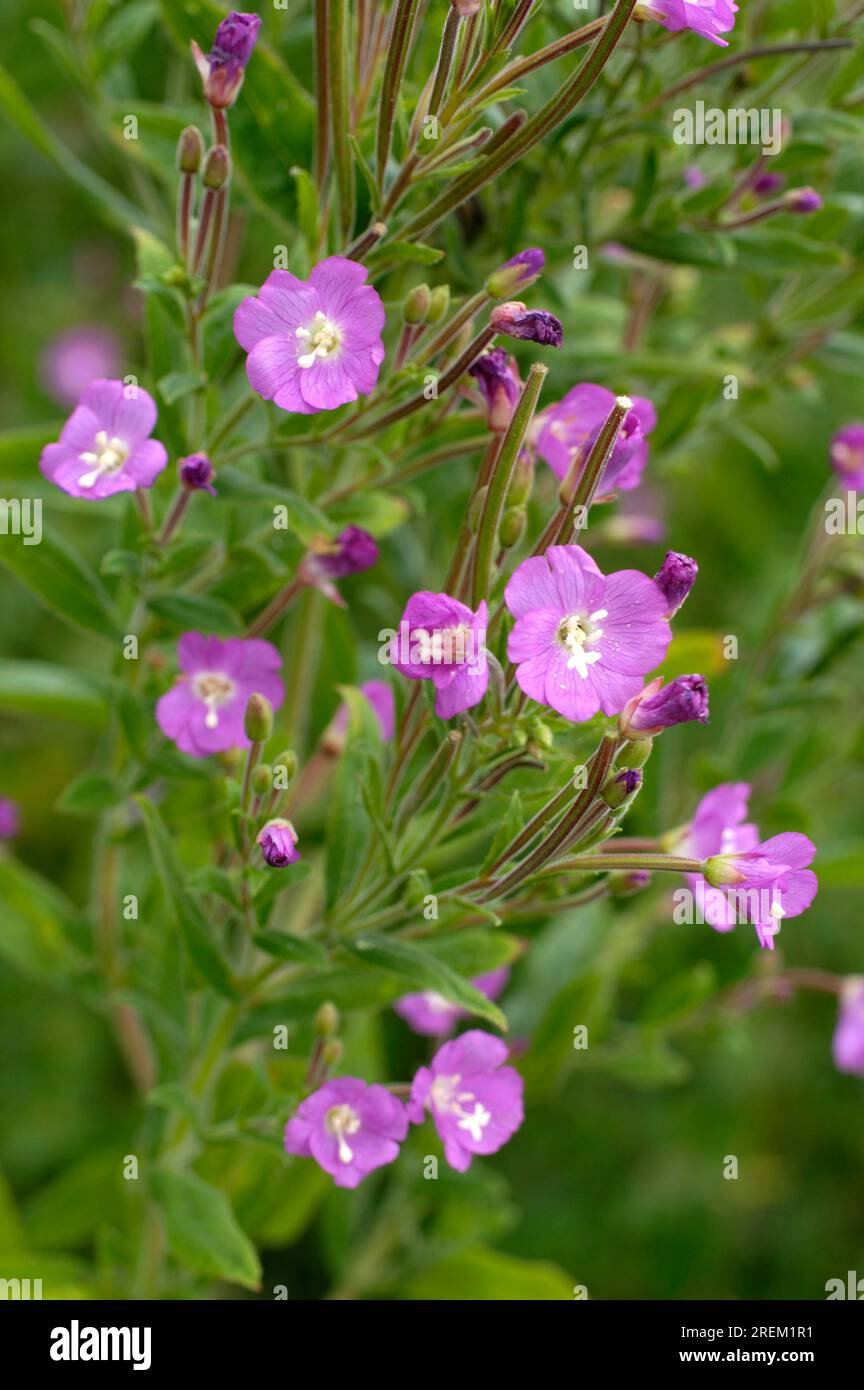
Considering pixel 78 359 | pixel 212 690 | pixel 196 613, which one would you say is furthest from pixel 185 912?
pixel 78 359

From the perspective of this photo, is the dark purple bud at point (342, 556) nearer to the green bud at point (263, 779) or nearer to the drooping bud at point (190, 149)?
the green bud at point (263, 779)

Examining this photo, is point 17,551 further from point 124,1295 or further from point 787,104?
point 787,104

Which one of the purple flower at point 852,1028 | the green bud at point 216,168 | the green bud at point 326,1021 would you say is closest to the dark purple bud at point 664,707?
the green bud at point 326,1021

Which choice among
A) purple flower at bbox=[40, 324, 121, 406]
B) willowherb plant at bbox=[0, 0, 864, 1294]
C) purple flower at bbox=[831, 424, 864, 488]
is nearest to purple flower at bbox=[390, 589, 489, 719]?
willowherb plant at bbox=[0, 0, 864, 1294]

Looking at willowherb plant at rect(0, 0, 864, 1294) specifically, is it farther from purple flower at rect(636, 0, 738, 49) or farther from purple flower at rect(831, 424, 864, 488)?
purple flower at rect(831, 424, 864, 488)

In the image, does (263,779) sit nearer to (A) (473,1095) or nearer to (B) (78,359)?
(A) (473,1095)

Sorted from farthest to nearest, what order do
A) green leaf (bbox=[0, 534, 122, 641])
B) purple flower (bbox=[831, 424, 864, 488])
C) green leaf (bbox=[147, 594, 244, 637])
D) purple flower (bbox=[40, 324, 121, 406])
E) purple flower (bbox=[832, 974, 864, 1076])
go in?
purple flower (bbox=[40, 324, 121, 406]) < purple flower (bbox=[832, 974, 864, 1076]) < purple flower (bbox=[831, 424, 864, 488]) < green leaf (bbox=[0, 534, 122, 641]) < green leaf (bbox=[147, 594, 244, 637])

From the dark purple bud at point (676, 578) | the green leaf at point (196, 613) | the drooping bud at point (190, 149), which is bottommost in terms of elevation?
the dark purple bud at point (676, 578)
